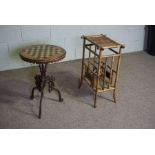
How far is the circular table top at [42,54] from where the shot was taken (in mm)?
1985

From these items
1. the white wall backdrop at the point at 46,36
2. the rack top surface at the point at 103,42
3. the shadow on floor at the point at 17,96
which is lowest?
the shadow on floor at the point at 17,96

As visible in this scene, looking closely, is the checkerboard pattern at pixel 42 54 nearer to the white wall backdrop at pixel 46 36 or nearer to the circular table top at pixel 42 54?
the circular table top at pixel 42 54

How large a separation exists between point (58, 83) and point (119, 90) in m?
0.81

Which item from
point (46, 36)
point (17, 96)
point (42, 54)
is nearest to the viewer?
point (42, 54)

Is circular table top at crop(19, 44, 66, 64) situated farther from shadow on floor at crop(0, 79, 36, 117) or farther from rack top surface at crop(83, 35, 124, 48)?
shadow on floor at crop(0, 79, 36, 117)

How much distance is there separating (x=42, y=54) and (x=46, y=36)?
120cm

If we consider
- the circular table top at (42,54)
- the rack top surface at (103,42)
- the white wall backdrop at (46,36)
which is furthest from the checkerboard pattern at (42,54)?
the white wall backdrop at (46,36)

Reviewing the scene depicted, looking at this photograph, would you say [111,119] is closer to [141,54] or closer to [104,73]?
[104,73]

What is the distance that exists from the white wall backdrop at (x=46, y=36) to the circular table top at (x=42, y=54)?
2.79ft

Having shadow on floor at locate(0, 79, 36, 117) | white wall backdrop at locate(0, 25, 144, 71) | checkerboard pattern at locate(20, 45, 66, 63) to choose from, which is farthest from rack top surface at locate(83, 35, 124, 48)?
white wall backdrop at locate(0, 25, 144, 71)

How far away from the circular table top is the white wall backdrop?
85 cm

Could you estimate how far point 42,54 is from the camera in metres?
2.11

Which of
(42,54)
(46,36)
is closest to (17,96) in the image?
(42,54)

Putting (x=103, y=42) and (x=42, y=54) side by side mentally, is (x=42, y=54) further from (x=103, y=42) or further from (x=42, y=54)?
(x=103, y=42)
